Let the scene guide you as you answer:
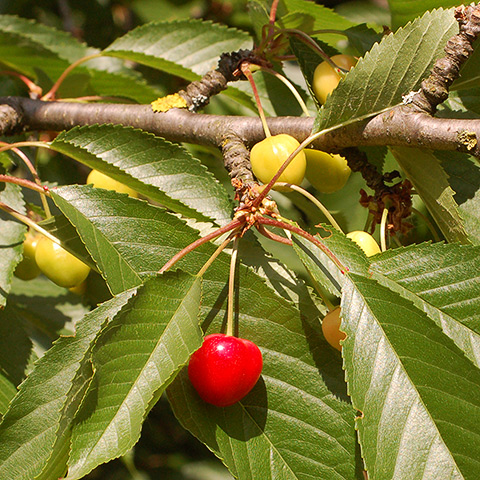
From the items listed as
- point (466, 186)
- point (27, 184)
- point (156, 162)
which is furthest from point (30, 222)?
point (466, 186)

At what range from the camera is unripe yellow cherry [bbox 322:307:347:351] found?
0.95 metres

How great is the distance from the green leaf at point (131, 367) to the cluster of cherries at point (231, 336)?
7 centimetres

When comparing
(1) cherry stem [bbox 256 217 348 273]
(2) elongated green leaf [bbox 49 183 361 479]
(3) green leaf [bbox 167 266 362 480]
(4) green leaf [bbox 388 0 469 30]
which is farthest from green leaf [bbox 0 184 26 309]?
(4) green leaf [bbox 388 0 469 30]

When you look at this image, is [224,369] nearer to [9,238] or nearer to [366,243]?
[366,243]

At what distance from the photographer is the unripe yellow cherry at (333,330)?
0.95 m

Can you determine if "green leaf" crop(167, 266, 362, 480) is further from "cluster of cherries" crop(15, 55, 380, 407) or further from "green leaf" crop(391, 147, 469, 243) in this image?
"green leaf" crop(391, 147, 469, 243)

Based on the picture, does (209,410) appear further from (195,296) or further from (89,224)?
(89,224)

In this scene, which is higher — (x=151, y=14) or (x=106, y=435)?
(x=151, y=14)

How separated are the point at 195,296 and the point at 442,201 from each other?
52 cm

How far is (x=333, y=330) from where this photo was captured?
37.8 inches

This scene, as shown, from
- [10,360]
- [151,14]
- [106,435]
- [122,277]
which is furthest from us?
[151,14]

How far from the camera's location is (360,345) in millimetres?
857

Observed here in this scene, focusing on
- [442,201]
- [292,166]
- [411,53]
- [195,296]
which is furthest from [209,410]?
[411,53]

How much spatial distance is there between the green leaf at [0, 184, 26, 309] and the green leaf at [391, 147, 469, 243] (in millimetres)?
836
